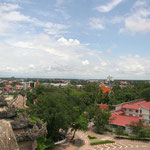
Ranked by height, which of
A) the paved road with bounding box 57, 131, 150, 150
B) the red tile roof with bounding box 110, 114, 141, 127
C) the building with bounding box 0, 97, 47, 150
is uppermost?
the building with bounding box 0, 97, 47, 150

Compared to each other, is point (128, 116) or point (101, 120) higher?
point (101, 120)

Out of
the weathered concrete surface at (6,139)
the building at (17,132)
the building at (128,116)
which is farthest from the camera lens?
the building at (128,116)

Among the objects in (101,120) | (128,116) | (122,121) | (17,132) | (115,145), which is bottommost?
(115,145)

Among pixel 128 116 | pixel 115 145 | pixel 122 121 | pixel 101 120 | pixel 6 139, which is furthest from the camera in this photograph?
pixel 128 116

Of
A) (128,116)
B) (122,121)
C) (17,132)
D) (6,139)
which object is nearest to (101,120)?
(122,121)

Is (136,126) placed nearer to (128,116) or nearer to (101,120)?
(101,120)

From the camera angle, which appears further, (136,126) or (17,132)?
(136,126)

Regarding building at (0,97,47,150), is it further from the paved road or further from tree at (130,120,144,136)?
tree at (130,120,144,136)

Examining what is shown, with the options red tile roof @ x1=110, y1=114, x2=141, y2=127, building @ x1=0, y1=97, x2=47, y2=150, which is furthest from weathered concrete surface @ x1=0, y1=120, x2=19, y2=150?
red tile roof @ x1=110, y1=114, x2=141, y2=127

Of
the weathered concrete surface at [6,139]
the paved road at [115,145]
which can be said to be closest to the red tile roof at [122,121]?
the paved road at [115,145]

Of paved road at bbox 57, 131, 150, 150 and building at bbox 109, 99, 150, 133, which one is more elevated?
building at bbox 109, 99, 150, 133

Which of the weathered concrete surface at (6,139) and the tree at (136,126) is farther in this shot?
the tree at (136,126)

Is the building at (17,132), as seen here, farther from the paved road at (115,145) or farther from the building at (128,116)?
the building at (128,116)

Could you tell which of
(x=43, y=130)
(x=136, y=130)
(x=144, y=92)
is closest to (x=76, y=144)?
(x=136, y=130)
